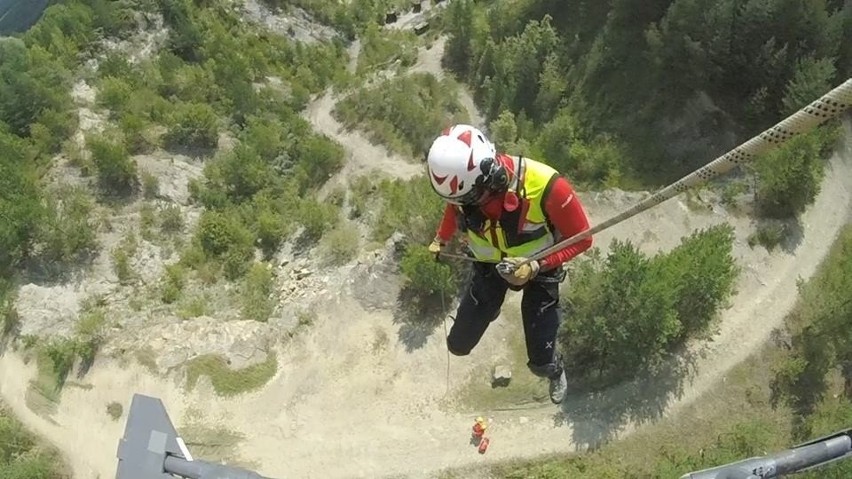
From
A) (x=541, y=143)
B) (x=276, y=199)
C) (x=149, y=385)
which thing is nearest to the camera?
(x=149, y=385)

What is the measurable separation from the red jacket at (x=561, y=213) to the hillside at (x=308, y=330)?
6995 mm

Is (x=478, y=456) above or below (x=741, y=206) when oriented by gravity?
below

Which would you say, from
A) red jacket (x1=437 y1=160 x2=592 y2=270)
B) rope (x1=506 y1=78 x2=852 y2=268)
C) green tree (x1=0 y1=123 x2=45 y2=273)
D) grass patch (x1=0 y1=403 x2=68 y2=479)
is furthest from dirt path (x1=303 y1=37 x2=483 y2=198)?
rope (x1=506 y1=78 x2=852 y2=268)

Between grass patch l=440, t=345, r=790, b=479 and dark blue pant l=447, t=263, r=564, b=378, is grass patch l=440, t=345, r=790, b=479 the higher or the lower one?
the lower one

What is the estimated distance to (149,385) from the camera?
55.6ft

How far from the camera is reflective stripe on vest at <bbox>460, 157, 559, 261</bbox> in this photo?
28.5 feet

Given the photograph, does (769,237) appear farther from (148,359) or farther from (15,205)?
(15,205)

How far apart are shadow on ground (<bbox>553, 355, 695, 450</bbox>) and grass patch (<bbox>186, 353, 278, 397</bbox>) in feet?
23.4

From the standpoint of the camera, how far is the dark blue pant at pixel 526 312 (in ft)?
33.3

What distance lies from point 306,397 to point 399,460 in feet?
9.41

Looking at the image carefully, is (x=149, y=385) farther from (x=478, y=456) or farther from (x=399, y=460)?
(x=478, y=456)

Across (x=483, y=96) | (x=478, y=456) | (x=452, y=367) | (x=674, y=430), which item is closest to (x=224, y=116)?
(x=483, y=96)

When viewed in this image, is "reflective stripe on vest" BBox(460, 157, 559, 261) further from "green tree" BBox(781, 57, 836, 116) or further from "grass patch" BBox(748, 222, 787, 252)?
"green tree" BBox(781, 57, 836, 116)

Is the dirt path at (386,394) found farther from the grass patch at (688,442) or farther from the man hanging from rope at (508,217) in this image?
the man hanging from rope at (508,217)
